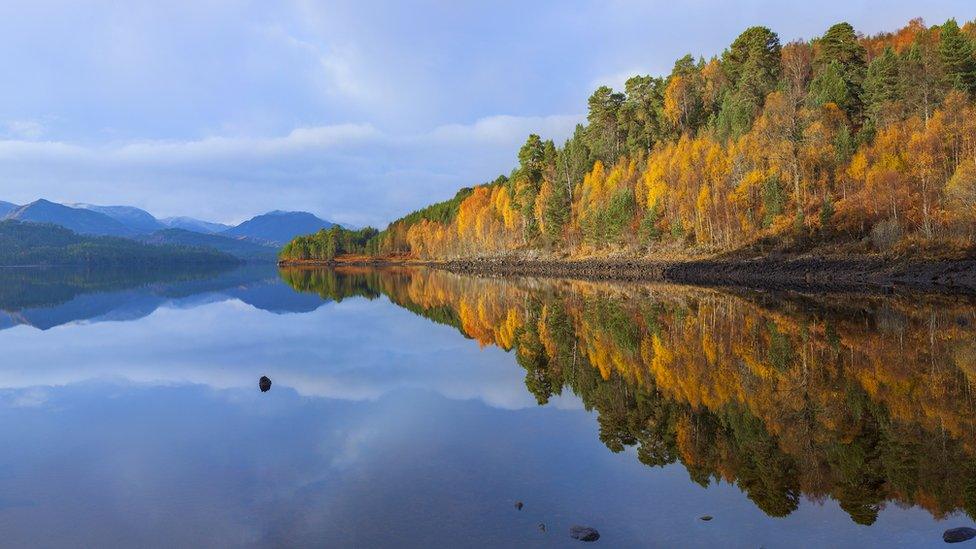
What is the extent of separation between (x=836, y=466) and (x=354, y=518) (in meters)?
8.44

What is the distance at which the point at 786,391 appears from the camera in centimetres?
1552

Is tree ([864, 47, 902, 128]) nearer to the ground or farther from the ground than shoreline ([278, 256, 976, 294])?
farther from the ground

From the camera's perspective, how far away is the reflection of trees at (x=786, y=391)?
33.3 feet

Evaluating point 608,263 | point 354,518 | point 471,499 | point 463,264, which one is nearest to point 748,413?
point 471,499

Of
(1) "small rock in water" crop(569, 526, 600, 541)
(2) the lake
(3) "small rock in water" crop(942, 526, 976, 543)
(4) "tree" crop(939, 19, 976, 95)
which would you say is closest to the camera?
(3) "small rock in water" crop(942, 526, 976, 543)

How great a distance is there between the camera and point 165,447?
1297 cm

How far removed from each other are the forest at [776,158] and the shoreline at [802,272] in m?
2.38

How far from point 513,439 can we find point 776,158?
66053mm

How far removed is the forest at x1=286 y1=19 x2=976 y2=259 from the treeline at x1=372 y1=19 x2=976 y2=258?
200 millimetres

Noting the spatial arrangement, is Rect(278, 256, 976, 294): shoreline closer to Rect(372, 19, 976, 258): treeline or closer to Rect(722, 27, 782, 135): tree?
Rect(372, 19, 976, 258): treeline

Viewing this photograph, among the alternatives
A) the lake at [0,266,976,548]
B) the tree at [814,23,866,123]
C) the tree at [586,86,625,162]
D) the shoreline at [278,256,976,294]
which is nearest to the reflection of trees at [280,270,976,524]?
the lake at [0,266,976,548]

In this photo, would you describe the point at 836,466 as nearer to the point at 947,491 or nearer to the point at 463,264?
the point at 947,491

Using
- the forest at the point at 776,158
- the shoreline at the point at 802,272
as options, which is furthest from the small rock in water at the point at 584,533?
the forest at the point at 776,158

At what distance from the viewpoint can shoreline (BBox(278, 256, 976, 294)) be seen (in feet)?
147
